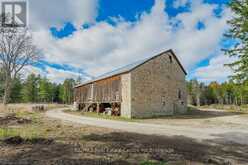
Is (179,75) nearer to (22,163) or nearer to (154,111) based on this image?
(154,111)

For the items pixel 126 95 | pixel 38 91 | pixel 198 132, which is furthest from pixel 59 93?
pixel 198 132

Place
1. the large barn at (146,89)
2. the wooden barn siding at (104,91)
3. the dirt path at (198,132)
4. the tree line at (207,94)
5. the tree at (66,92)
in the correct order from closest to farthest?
the dirt path at (198,132), the large barn at (146,89), the wooden barn siding at (104,91), the tree line at (207,94), the tree at (66,92)

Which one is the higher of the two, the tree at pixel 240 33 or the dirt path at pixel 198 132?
the tree at pixel 240 33

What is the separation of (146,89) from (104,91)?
707cm

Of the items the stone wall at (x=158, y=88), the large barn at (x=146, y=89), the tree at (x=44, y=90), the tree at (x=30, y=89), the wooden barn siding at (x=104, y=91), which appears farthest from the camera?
the tree at (x=44, y=90)

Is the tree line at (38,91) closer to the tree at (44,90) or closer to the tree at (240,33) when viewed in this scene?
the tree at (44,90)

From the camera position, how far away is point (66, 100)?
7694 centimetres

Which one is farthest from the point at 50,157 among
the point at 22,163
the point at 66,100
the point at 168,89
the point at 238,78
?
the point at 66,100

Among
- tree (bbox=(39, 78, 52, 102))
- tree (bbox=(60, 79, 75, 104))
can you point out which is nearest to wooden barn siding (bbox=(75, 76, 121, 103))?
tree (bbox=(39, 78, 52, 102))

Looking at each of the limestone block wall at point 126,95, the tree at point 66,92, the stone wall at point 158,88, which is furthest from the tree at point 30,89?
the stone wall at point 158,88

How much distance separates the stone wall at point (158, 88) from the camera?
22703 millimetres

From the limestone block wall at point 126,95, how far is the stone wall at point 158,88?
0.36 m

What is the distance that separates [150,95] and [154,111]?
6.76 ft

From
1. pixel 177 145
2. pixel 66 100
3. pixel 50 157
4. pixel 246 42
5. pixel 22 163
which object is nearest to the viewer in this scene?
pixel 22 163
